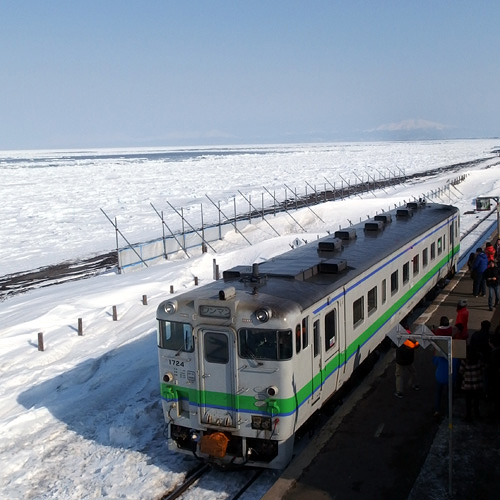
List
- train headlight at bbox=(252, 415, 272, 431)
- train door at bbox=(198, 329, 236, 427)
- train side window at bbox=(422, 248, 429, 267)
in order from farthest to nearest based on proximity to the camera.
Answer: train side window at bbox=(422, 248, 429, 267)
train door at bbox=(198, 329, 236, 427)
train headlight at bbox=(252, 415, 272, 431)

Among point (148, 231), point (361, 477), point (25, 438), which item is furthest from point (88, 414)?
point (148, 231)

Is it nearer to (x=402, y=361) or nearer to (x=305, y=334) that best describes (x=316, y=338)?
(x=305, y=334)

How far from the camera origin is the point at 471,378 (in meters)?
10.6

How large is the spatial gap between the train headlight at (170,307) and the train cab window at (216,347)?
668 mm

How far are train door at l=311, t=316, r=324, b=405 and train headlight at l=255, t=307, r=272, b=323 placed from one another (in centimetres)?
118

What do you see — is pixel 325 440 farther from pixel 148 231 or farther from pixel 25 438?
pixel 148 231

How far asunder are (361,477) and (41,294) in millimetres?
19815

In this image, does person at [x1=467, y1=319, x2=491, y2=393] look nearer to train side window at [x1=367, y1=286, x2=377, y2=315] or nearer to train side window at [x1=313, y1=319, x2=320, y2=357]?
train side window at [x1=367, y1=286, x2=377, y2=315]

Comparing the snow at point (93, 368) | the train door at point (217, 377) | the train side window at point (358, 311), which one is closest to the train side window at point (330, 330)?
the train side window at point (358, 311)

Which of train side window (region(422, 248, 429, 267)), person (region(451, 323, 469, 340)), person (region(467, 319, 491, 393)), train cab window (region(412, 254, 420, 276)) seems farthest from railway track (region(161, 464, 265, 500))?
train side window (region(422, 248, 429, 267))

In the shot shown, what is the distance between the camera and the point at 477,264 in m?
18.8

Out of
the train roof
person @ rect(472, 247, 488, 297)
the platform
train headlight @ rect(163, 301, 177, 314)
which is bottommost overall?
the platform

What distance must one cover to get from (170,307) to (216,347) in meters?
0.99

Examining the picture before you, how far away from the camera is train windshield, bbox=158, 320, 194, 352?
9773 mm
